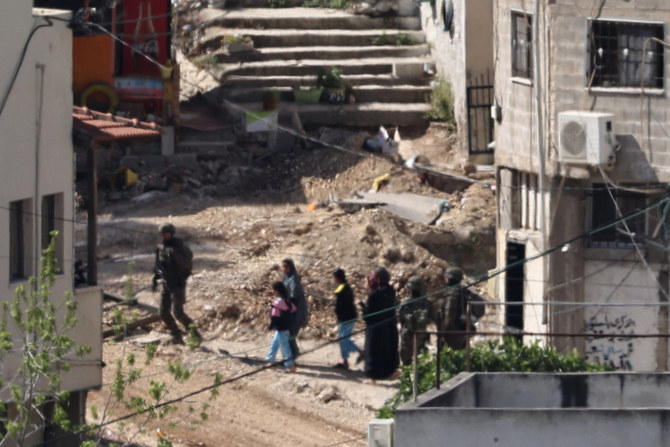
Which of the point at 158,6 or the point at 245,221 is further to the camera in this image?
the point at 158,6

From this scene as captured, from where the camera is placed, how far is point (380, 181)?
80.2 ft

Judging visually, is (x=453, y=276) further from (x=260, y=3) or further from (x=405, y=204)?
A: (x=260, y=3)

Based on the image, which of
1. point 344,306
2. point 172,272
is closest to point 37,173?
point 172,272

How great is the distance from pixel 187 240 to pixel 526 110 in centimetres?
586

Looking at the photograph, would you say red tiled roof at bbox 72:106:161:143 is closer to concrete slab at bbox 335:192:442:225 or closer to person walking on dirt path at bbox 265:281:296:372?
person walking on dirt path at bbox 265:281:296:372

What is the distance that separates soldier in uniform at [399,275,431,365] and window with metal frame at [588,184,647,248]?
2.22 metres

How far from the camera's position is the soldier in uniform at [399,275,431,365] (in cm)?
1709

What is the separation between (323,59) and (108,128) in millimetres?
→ 12411

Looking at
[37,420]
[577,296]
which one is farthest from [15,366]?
[577,296]

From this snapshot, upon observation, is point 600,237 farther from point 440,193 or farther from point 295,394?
point 440,193

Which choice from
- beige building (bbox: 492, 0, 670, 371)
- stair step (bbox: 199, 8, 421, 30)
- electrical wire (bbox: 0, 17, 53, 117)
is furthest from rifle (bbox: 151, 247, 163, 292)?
stair step (bbox: 199, 8, 421, 30)

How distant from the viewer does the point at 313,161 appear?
2544 centimetres

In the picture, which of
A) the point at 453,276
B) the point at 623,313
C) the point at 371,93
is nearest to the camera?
the point at 453,276

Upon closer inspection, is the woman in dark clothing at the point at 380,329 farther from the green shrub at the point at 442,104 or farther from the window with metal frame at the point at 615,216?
the green shrub at the point at 442,104
